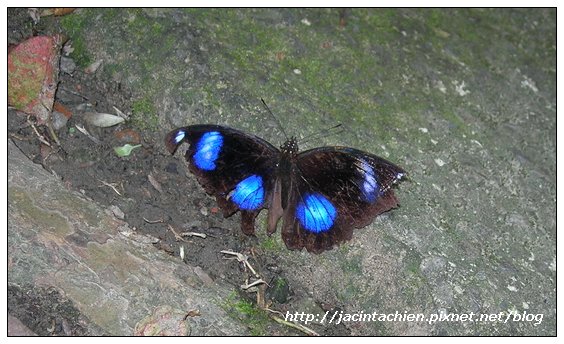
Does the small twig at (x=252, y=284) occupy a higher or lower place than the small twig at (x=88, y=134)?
lower

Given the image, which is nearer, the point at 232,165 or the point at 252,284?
the point at 252,284

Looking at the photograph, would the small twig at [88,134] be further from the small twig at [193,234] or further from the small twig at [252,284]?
the small twig at [252,284]

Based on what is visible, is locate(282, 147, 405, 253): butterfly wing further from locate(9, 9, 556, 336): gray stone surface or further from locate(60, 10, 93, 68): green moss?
locate(60, 10, 93, 68): green moss

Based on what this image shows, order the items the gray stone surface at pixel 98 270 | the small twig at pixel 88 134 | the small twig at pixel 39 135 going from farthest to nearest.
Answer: the small twig at pixel 88 134
the small twig at pixel 39 135
the gray stone surface at pixel 98 270

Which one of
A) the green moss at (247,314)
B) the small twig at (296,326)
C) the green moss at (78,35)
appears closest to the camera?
the green moss at (247,314)

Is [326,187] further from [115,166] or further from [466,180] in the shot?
[115,166]

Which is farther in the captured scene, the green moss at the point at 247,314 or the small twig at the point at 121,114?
the small twig at the point at 121,114

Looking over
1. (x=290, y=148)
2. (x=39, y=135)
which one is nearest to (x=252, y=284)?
(x=290, y=148)

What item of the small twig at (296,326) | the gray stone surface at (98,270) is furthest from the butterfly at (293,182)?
the gray stone surface at (98,270)

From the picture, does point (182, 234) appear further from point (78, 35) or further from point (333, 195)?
point (78, 35)
